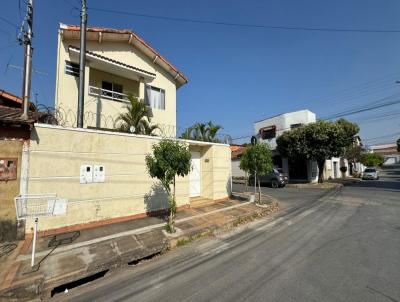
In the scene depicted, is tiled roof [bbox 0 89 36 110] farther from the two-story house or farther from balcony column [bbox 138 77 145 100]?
the two-story house

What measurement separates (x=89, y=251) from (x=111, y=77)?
11142 millimetres

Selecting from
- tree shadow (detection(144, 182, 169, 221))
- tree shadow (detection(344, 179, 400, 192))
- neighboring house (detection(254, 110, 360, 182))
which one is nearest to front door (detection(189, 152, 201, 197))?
tree shadow (detection(144, 182, 169, 221))

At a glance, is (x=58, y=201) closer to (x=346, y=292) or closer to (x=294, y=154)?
(x=346, y=292)

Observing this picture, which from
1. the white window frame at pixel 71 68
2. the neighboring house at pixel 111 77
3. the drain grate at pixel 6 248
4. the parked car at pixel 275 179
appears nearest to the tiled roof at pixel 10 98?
the neighboring house at pixel 111 77

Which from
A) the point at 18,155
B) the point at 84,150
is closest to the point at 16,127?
the point at 18,155

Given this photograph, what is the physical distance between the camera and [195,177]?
12984 mm

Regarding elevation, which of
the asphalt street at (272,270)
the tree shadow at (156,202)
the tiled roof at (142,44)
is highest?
the tiled roof at (142,44)

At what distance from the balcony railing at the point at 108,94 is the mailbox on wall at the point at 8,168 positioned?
6.78 m

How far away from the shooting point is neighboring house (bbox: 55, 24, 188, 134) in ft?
39.3

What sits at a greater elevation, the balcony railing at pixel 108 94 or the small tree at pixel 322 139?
the balcony railing at pixel 108 94

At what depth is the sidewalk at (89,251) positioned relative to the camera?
4633mm

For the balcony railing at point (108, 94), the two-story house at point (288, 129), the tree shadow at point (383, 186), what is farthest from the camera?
the two-story house at point (288, 129)

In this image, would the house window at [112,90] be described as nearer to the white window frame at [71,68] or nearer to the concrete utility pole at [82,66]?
the white window frame at [71,68]

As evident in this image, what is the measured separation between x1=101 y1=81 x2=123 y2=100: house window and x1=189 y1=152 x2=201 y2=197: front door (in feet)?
19.8
